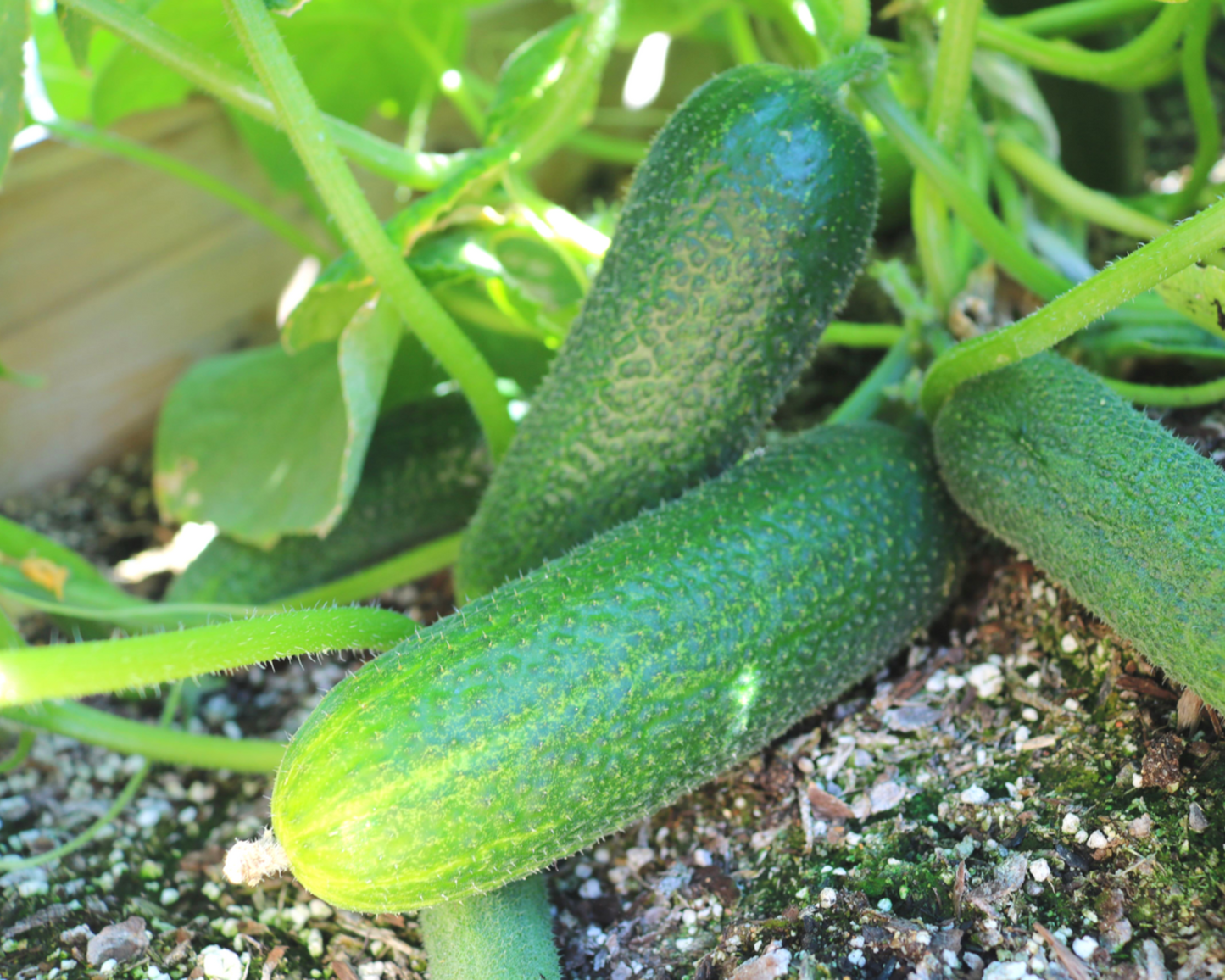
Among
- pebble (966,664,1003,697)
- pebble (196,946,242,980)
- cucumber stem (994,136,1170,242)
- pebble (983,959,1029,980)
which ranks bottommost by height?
pebble (966,664,1003,697)

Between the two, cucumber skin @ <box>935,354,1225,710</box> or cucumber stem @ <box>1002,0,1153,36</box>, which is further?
cucumber stem @ <box>1002,0,1153,36</box>

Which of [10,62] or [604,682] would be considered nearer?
[10,62]

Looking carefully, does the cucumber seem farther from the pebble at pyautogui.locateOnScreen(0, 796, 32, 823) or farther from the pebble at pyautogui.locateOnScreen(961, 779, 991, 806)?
the pebble at pyautogui.locateOnScreen(961, 779, 991, 806)

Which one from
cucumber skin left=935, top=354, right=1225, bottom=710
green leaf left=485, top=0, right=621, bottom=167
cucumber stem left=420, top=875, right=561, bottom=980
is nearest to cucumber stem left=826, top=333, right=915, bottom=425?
cucumber skin left=935, top=354, right=1225, bottom=710

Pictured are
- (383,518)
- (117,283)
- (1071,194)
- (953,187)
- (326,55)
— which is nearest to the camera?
(953,187)

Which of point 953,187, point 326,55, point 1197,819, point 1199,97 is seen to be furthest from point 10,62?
point 1199,97

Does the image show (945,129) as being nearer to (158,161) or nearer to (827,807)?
(827,807)
